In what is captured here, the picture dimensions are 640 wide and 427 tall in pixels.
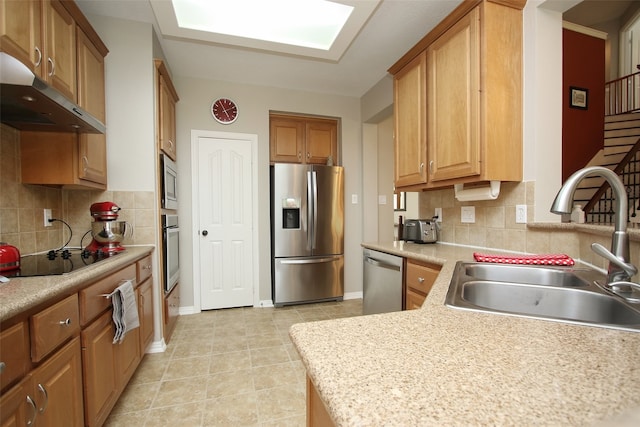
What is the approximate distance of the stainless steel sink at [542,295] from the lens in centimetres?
75

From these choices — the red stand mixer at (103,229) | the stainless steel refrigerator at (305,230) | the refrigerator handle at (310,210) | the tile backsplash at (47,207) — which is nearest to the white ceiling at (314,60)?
the stainless steel refrigerator at (305,230)

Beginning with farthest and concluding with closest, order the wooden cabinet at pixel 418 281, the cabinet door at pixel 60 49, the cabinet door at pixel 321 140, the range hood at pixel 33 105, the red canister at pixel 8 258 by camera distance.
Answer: the cabinet door at pixel 321 140
the wooden cabinet at pixel 418 281
the cabinet door at pixel 60 49
the red canister at pixel 8 258
the range hood at pixel 33 105

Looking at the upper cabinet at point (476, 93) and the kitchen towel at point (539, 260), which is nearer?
the kitchen towel at point (539, 260)

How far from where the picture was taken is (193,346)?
92.9 inches

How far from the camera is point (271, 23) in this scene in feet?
7.69

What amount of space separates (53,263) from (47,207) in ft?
2.51

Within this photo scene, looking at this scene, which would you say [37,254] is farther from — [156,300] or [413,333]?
[413,333]

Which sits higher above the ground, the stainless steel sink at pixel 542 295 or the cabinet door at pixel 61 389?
the stainless steel sink at pixel 542 295

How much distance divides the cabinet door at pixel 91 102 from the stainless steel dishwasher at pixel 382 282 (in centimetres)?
210

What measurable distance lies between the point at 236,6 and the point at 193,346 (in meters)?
2.72

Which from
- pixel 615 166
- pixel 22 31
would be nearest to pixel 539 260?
pixel 22 31

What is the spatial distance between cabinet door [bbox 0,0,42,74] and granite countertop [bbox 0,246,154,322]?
99 cm

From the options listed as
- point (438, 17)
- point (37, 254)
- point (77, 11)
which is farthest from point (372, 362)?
point (438, 17)

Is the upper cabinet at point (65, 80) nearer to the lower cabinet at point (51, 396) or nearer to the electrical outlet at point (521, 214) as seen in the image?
the lower cabinet at point (51, 396)
